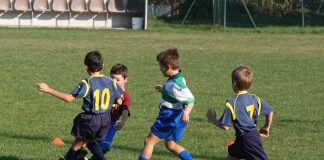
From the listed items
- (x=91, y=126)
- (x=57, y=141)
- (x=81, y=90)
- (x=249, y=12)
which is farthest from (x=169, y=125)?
(x=249, y=12)

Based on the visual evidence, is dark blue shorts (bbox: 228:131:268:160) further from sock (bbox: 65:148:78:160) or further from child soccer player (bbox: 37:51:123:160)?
sock (bbox: 65:148:78:160)

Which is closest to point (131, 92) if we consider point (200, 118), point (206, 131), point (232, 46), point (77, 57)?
point (200, 118)

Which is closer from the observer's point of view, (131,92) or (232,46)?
(131,92)

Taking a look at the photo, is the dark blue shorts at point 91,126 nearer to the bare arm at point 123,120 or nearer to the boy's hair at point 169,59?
the bare arm at point 123,120

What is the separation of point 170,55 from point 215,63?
1253 centimetres

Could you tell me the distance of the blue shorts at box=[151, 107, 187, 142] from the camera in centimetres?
791

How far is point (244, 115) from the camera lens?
7160mm

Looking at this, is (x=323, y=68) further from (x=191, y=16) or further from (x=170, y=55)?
(x=191, y=16)

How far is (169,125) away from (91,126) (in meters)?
0.79

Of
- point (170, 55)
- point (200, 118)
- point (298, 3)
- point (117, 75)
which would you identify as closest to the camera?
point (170, 55)

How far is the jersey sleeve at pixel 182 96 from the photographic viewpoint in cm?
779

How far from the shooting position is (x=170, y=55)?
7867mm

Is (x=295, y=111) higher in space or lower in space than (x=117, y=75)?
lower

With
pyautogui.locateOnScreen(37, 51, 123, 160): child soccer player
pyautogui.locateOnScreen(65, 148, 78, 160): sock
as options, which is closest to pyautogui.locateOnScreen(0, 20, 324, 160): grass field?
pyautogui.locateOnScreen(65, 148, 78, 160): sock
